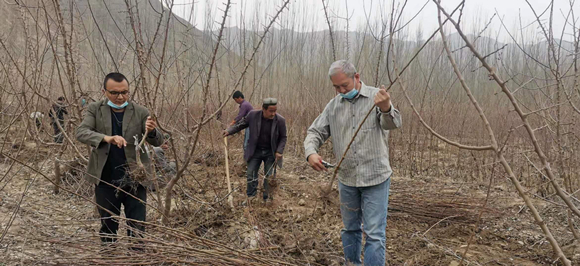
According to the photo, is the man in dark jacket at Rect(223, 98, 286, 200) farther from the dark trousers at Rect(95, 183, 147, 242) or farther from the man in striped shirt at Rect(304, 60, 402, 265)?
the man in striped shirt at Rect(304, 60, 402, 265)

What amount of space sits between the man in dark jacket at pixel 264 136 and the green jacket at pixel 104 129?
Answer: 1936mm

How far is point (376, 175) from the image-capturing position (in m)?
2.23

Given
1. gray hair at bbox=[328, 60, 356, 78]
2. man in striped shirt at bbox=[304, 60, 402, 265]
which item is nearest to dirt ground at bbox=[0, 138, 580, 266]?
man in striped shirt at bbox=[304, 60, 402, 265]

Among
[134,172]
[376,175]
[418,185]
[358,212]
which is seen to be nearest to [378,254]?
[358,212]

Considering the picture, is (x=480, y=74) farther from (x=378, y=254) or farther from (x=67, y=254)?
(x=67, y=254)

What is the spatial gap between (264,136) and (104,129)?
2249mm

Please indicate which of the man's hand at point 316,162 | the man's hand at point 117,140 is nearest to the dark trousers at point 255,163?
the man's hand at point 316,162

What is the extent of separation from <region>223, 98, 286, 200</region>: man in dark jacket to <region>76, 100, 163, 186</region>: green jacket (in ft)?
6.35

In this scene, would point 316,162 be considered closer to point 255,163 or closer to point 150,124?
point 150,124

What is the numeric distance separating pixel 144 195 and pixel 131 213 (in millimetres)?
151

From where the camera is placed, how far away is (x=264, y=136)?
445cm

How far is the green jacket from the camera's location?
2342 millimetres

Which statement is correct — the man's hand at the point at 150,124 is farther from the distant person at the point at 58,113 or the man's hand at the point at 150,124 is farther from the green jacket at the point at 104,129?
the distant person at the point at 58,113

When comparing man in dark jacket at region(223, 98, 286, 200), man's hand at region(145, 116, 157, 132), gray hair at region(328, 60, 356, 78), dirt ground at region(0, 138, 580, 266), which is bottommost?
dirt ground at region(0, 138, 580, 266)
